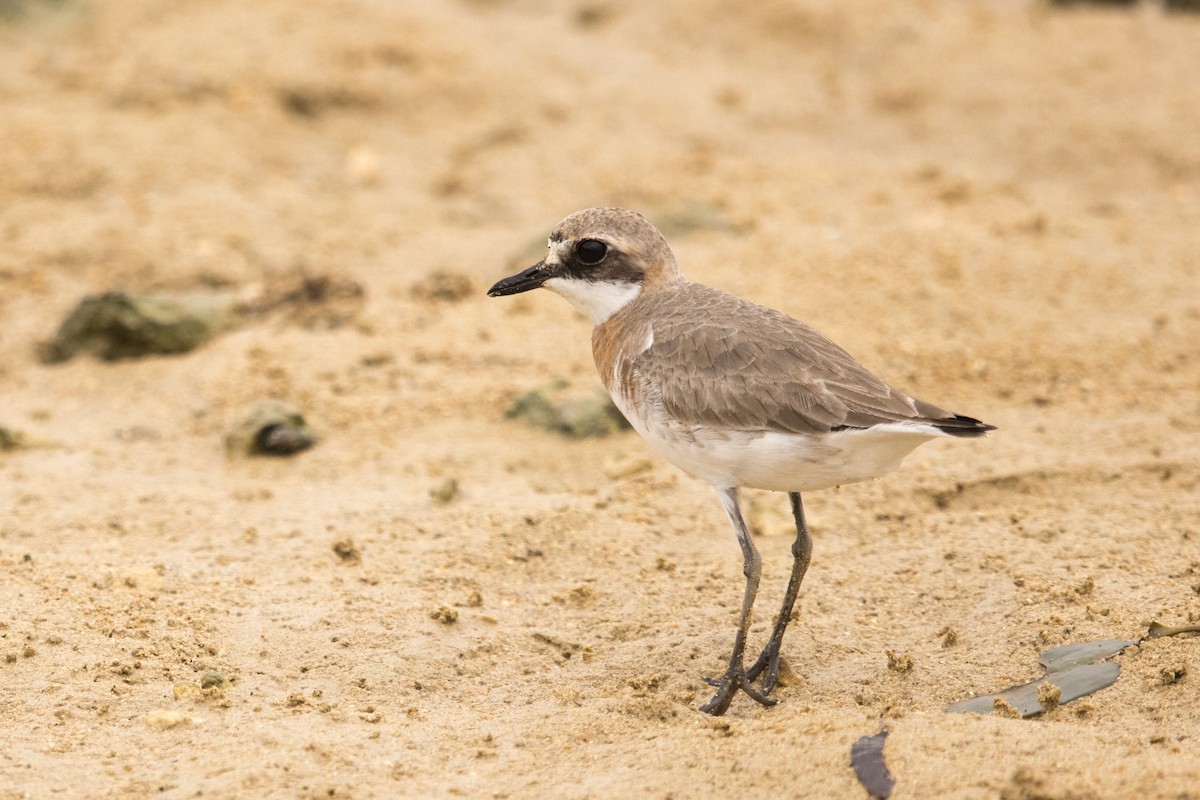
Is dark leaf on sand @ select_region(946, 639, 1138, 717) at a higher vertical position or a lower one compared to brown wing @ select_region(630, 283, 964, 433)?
lower

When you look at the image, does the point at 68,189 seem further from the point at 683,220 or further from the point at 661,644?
the point at 661,644

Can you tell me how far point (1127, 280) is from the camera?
8016 mm

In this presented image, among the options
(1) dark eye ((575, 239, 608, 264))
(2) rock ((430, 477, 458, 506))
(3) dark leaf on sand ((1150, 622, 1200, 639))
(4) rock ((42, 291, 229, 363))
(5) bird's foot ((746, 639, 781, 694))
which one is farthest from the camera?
(4) rock ((42, 291, 229, 363))

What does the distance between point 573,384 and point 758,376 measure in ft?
8.45

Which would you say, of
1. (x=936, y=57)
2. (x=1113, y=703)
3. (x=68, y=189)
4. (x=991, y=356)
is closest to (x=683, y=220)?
(x=991, y=356)

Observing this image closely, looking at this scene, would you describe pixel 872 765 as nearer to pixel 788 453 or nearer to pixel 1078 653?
pixel 788 453

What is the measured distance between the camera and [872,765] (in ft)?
12.4

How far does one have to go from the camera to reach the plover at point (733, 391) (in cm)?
435

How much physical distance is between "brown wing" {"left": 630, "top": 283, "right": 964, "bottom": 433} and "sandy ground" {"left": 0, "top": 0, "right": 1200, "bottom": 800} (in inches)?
37.8

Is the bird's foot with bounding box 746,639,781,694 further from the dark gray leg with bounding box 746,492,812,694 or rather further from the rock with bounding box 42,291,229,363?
the rock with bounding box 42,291,229,363

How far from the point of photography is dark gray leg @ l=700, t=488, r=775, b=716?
4.49 metres

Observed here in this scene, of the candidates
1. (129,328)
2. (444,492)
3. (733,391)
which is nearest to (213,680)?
(444,492)

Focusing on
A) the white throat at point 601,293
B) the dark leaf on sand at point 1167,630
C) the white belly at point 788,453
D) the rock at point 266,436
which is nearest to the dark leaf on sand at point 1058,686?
the dark leaf on sand at point 1167,630

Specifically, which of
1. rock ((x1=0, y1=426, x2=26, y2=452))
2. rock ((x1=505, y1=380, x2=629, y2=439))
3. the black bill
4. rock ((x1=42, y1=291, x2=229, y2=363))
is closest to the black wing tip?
the black bill
